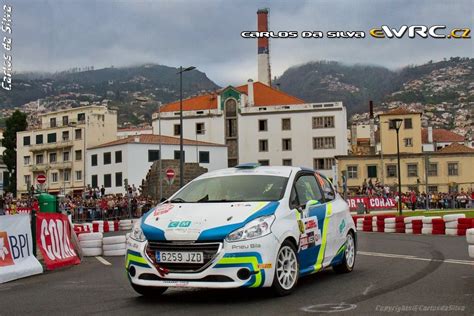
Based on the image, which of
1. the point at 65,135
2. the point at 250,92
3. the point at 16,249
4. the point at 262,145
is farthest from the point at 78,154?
the point at 16,249

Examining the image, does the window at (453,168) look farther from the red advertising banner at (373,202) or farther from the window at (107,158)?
the window at (107,158)

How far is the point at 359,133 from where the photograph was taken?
12506 centimetres

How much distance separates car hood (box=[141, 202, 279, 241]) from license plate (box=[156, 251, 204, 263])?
16 centimetres

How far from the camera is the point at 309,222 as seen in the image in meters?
9.32

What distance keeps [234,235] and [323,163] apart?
81.6 meters

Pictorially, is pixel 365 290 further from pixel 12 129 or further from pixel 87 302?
pixel 12 129

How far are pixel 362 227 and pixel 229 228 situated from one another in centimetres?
2011

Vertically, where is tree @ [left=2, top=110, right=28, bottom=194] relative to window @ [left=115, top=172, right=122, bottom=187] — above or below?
above

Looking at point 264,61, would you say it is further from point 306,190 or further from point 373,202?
point 306,190

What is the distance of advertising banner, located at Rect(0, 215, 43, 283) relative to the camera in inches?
481

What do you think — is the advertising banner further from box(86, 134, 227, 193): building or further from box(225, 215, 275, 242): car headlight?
box(86, 134, 227, 193): building

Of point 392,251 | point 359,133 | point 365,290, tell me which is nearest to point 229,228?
point 365,290

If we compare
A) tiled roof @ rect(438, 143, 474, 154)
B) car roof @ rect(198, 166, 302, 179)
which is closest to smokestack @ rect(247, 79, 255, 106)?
tiled roof @ rect(438, 143, 474, 154)

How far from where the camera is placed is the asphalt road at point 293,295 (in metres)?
7.70
